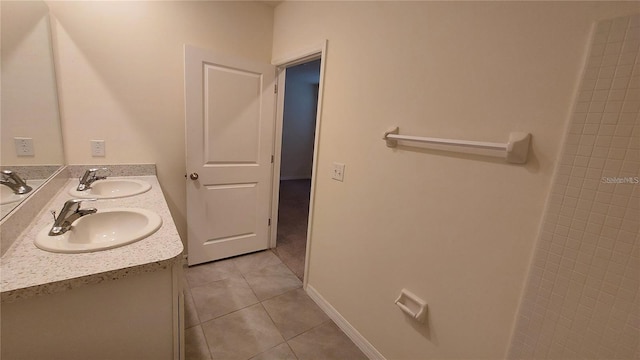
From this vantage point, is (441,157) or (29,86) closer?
(441,157)

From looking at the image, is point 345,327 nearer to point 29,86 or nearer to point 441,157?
point 441,157

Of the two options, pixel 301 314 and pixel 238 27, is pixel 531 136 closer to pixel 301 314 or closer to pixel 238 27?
pixel 301 314

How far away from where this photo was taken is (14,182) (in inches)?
40.5

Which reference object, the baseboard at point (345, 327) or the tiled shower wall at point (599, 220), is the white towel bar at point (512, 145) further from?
the baseboard at point (345, 327)

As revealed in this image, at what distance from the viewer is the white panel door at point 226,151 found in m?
2.04

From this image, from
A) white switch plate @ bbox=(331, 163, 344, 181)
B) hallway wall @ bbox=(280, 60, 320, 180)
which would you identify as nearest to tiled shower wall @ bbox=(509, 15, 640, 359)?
white switch plate @ bbox=(331, 163, 344, 181)

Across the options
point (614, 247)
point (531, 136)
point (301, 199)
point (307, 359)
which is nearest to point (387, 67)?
point (531, 136)

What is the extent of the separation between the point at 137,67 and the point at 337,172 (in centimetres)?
164

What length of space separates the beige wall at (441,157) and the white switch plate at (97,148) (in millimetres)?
Answer: 1594

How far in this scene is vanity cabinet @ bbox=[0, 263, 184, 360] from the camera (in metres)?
0.72

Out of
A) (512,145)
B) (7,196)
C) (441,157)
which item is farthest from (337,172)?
(7,196)

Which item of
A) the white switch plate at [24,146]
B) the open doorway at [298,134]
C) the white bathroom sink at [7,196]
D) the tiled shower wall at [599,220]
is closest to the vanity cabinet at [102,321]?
the white bathroom sink at [7,196]

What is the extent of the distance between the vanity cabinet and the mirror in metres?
0.39

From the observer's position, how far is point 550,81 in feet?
2.71
